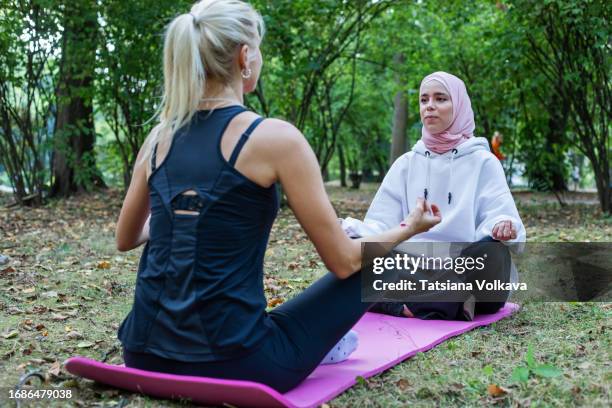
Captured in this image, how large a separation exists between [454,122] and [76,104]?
375 inches

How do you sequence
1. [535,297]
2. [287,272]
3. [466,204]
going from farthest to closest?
1. [287,272]
2. [535,297]
3. [466,204]

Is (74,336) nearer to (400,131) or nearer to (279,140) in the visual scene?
(279,140)

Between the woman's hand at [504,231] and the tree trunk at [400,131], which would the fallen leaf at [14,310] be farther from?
the tree trunk at [400,131]

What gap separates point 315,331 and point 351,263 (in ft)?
1.00

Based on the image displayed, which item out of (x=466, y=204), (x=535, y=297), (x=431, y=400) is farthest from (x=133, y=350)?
(x=535, y=297)

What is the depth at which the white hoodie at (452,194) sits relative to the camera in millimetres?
3994

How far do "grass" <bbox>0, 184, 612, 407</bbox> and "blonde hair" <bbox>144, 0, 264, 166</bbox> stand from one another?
1.08m

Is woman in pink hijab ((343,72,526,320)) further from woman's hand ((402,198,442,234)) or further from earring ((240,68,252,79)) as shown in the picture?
earring ((240,68,252,79))

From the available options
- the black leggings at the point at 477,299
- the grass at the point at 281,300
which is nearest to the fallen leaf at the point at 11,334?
the grass at the point at 281,300

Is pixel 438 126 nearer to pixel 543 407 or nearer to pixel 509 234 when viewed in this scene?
pixel 509 234

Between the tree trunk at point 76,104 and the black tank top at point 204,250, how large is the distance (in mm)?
8274

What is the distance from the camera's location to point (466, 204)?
4.07 meters

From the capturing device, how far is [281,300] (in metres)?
4.64

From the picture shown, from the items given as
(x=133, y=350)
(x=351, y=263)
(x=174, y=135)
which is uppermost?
(x=174, y=135)
